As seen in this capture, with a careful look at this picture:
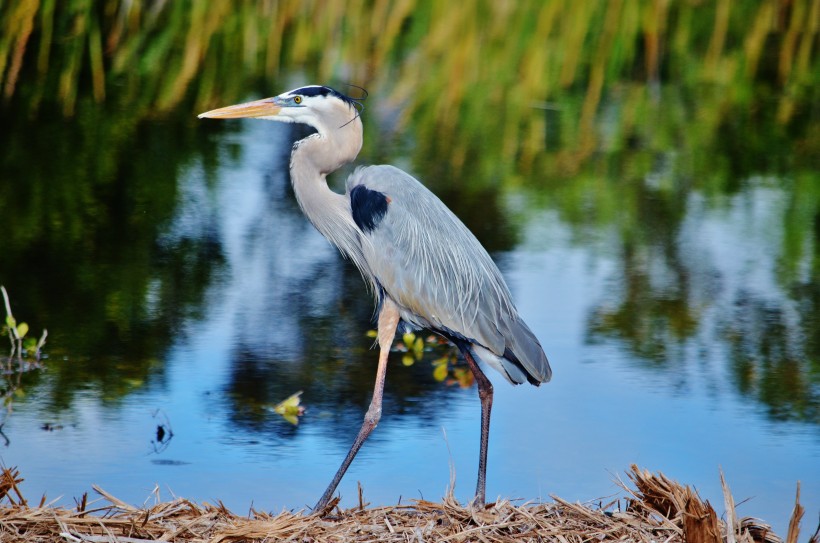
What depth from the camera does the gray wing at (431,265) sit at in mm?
4250

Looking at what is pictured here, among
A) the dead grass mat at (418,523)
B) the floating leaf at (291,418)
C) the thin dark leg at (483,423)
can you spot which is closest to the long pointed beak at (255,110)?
the thin dark leg at (483,423)

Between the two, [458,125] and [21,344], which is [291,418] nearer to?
[21,344]

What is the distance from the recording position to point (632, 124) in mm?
9359

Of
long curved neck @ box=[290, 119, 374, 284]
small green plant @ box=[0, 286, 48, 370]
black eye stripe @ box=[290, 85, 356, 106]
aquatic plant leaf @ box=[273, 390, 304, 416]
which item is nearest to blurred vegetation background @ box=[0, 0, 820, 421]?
small green plant @ box=[0, 286, 48, 370]

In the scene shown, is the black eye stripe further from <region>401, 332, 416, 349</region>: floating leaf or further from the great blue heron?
<region>401, 332, 416, 349</region>: floating leaf

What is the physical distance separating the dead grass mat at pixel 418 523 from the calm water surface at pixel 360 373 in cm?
17

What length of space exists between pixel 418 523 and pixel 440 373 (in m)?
1.81

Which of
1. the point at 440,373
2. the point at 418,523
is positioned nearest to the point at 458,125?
the point at 440,373

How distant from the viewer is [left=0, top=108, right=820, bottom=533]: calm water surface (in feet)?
14.4

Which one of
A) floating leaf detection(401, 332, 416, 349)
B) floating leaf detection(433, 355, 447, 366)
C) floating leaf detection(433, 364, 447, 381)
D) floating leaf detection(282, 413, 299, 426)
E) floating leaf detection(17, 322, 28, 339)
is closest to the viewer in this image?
floating leaf detection(282, 413, 299, 426)

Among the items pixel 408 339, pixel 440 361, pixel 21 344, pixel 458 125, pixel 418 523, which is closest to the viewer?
pixel 418 523

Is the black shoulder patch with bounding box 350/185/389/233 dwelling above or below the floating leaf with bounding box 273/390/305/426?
above

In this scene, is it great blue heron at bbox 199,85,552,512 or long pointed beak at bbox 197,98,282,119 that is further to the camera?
long pointed beak at bbox 197,98,282,119

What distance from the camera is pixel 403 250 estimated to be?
4316 mm
